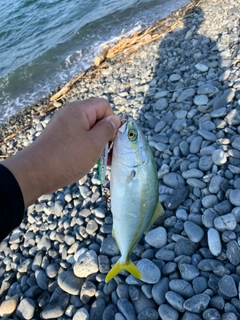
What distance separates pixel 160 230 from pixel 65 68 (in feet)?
27.1

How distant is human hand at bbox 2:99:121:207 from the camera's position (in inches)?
91.7

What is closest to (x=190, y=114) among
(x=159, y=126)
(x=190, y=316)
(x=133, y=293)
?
(x=159, y=126)

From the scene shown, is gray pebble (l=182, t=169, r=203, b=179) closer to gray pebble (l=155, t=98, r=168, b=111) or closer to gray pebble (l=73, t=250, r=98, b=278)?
gray pebble (l=73, t=250, r=98, b=278)

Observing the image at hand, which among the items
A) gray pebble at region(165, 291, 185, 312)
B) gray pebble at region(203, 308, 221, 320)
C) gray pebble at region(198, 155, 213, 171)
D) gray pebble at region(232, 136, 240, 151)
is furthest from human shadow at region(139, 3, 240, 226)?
gray pebble at region(203, 308, 221, 320)

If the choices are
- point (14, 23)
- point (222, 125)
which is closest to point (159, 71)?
point (222, 125)

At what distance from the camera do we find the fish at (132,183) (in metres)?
2.31

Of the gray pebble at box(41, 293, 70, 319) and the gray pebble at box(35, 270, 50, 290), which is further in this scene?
the gray pebble at box(35, 270, 50, 290)

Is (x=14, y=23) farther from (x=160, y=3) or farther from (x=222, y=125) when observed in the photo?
(x=222, y=125)

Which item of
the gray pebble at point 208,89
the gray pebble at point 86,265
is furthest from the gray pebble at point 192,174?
the gray pebble at point 208,89

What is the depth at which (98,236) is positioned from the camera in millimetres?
4078

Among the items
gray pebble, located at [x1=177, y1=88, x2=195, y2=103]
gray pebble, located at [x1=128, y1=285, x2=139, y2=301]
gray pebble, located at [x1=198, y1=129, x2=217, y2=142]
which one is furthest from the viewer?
gray pebble, located at [x1=177, y1=88, x2=195, y2=103]

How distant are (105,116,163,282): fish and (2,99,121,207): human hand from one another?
18cm

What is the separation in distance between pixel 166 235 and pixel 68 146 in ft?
5.80

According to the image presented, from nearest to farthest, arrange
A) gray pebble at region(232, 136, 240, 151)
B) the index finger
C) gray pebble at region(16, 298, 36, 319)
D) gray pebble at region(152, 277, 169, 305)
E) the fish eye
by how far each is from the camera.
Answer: the fish eye → the index finger → gray pebble at region(152, 277, 169, 305) → gray pebble at region(16, 298, 36, 319) → gray pebble at region(232, 136, 240, 151)
